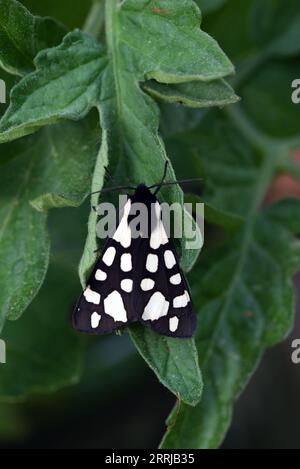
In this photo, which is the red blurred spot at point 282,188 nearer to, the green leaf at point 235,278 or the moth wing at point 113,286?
the green leaf at point 235,278

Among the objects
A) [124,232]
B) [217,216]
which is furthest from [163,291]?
[217,216]

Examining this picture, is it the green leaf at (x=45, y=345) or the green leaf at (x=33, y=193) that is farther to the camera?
the green leaf at (x=45, y=345)

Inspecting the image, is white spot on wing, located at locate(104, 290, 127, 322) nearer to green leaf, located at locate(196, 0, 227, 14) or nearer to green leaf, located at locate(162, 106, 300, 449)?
green leaf, located at locate(162, 106, 300, 449)

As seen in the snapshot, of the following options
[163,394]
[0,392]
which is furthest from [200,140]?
[163,394]

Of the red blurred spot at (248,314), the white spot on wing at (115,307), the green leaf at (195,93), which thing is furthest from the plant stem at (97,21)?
the red blurred spot at (248,314)

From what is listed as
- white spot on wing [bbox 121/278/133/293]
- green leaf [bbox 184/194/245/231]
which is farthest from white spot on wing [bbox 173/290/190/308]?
green leaf [bbox 184/194/245/231]
